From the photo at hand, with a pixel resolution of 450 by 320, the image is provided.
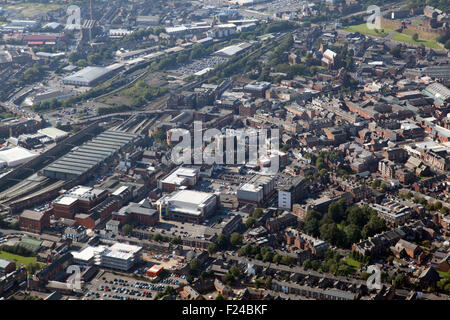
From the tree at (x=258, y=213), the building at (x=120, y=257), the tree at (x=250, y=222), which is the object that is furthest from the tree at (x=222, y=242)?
the building at (x=120, y=257)

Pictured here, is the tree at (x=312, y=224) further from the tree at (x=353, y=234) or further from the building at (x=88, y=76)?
the building at (x=88, y=76)

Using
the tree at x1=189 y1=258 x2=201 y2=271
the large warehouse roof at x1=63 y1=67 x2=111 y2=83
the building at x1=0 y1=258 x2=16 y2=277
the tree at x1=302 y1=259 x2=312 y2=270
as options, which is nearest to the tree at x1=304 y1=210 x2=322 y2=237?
the tree at x1=302 y1=259 x2=312 y2=270

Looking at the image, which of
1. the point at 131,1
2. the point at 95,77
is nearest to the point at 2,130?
the point at 95,77

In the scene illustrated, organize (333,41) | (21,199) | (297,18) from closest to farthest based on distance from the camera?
(21,199), (333,41), (297,18)

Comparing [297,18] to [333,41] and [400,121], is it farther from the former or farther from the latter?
[400,121]

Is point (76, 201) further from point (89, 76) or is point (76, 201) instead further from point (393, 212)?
point (89, 76)

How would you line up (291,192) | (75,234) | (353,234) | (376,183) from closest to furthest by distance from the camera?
(353,234)
(75,234)
(291,192)
(376,183)

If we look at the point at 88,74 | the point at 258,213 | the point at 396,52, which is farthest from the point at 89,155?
the point at 396,52
